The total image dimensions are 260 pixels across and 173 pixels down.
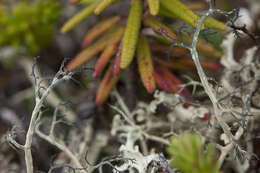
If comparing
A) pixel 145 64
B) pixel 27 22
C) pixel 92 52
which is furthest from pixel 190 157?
pixel 27 22

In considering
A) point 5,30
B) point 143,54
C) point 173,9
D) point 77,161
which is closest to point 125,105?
point 143,54

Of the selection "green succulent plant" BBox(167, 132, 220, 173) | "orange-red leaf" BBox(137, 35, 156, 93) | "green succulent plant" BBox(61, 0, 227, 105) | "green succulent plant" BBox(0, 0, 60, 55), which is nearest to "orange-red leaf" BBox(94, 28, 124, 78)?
"green succulent plant" BBox(61, 0, 227, 105)

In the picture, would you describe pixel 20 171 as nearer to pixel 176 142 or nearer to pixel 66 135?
pixel 66 135

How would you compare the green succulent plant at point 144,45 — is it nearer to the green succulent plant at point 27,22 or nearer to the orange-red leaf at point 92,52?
the orange-red leaf at point 92,52

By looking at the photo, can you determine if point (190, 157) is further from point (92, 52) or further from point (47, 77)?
point (92, 52)

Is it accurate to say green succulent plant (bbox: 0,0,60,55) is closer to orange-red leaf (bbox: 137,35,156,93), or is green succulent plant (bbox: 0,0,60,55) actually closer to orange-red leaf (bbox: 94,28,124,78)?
orange-red leaf (bbox: 94,28,124,78)

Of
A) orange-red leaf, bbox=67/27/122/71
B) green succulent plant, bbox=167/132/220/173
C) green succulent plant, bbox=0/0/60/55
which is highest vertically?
green succulent plant, bbox=0/0/60/55

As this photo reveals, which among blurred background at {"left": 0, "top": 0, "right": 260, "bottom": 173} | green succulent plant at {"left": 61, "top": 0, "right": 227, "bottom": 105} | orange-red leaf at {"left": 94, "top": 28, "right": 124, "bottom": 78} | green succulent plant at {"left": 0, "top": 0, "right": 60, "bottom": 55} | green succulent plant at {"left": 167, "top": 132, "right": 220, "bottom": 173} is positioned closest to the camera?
green succulent plant at {"left": 167, "top": 132, "right": 220, "bottom": 173}
